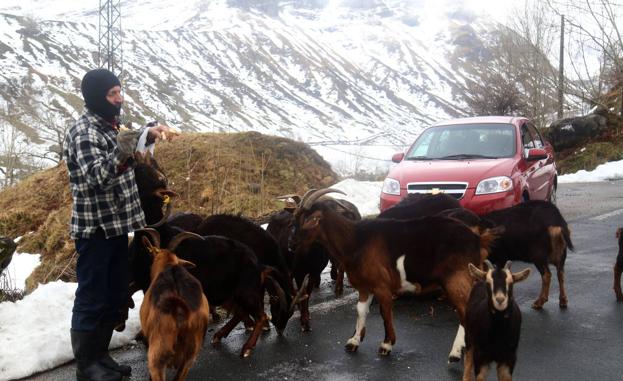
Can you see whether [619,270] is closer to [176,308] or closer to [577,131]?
[176,308]

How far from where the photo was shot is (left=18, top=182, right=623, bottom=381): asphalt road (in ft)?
17.9

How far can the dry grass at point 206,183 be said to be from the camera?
1372 cm

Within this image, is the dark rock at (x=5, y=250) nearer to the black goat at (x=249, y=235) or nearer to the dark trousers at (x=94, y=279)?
the black goat at (x=249, y=235)

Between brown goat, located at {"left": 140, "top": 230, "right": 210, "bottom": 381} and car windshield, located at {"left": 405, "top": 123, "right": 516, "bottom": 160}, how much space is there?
6.43 meters

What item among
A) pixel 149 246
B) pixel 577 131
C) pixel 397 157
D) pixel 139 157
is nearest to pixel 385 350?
pixel 149 246

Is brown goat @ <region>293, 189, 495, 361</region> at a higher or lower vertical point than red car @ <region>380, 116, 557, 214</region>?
lower

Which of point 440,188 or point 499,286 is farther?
point 440,188

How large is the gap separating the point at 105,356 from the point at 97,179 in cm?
159

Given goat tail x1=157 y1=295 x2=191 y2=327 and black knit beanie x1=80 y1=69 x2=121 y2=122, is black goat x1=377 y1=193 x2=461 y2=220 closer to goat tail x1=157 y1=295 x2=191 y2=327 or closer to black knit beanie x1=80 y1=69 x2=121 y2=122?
goat tail x1=157 y1=295 x2=191 y2=327

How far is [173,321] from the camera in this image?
458 cm

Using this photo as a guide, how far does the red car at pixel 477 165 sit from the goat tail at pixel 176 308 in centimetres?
539

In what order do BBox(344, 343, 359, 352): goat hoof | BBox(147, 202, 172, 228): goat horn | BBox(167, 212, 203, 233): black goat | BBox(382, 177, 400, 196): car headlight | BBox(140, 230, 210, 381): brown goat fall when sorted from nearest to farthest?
BBox(140, 230, 210, 381): brown goat
BBox(147, 202, 172, 228): goat horn
BBox(344, 343, 359, 352): goat hoof
BBox(167, 212, 203, 233): black goat
BBox(382, 177, 400, 196): car headlight

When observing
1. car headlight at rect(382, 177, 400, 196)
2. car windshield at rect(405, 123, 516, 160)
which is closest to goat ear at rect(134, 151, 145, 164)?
car headlight at rect(382, 177, 400, 196)

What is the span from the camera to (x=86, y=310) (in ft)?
16.7
